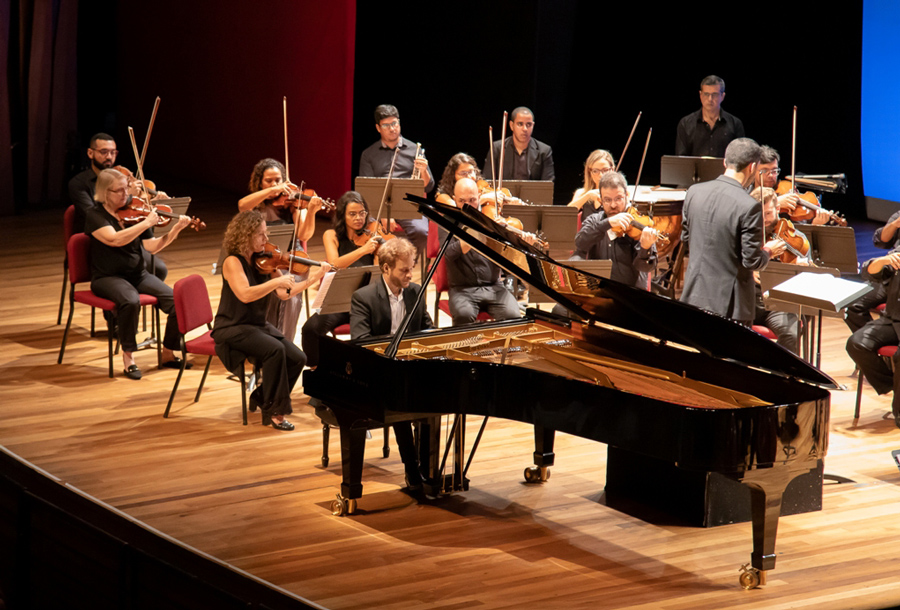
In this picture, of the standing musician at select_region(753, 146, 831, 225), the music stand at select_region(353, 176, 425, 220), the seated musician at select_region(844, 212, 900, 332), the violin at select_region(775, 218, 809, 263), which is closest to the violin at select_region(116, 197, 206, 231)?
the music stand at select_region(353, 176, 425, 220)

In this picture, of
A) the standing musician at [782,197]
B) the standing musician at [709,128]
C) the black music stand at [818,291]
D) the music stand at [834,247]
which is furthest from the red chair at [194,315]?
the standing musician at [709,128]

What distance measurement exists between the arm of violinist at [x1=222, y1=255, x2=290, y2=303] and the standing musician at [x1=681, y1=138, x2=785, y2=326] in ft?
7.42

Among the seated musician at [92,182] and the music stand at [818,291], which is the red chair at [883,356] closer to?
the music stand at [818,291]

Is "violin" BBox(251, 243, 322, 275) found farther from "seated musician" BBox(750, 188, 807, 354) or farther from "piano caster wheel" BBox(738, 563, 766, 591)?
"piano caster wheel" BBox(738, 563, 766, 591)

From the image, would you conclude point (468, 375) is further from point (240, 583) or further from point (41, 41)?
point (41, 41)

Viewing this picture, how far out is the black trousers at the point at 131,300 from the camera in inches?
271

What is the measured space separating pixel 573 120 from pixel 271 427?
8306 mm

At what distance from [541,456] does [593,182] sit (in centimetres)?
293

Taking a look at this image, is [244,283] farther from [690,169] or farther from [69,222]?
[690,169]

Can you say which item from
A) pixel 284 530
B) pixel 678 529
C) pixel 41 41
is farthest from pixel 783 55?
pixel 284 530

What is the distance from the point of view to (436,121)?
39.6 feet

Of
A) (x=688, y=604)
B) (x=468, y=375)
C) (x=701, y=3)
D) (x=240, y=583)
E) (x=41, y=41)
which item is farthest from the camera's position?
(x=701, y=3)

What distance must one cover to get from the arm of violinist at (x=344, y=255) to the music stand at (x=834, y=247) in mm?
2559

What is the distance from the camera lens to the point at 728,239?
632cm
